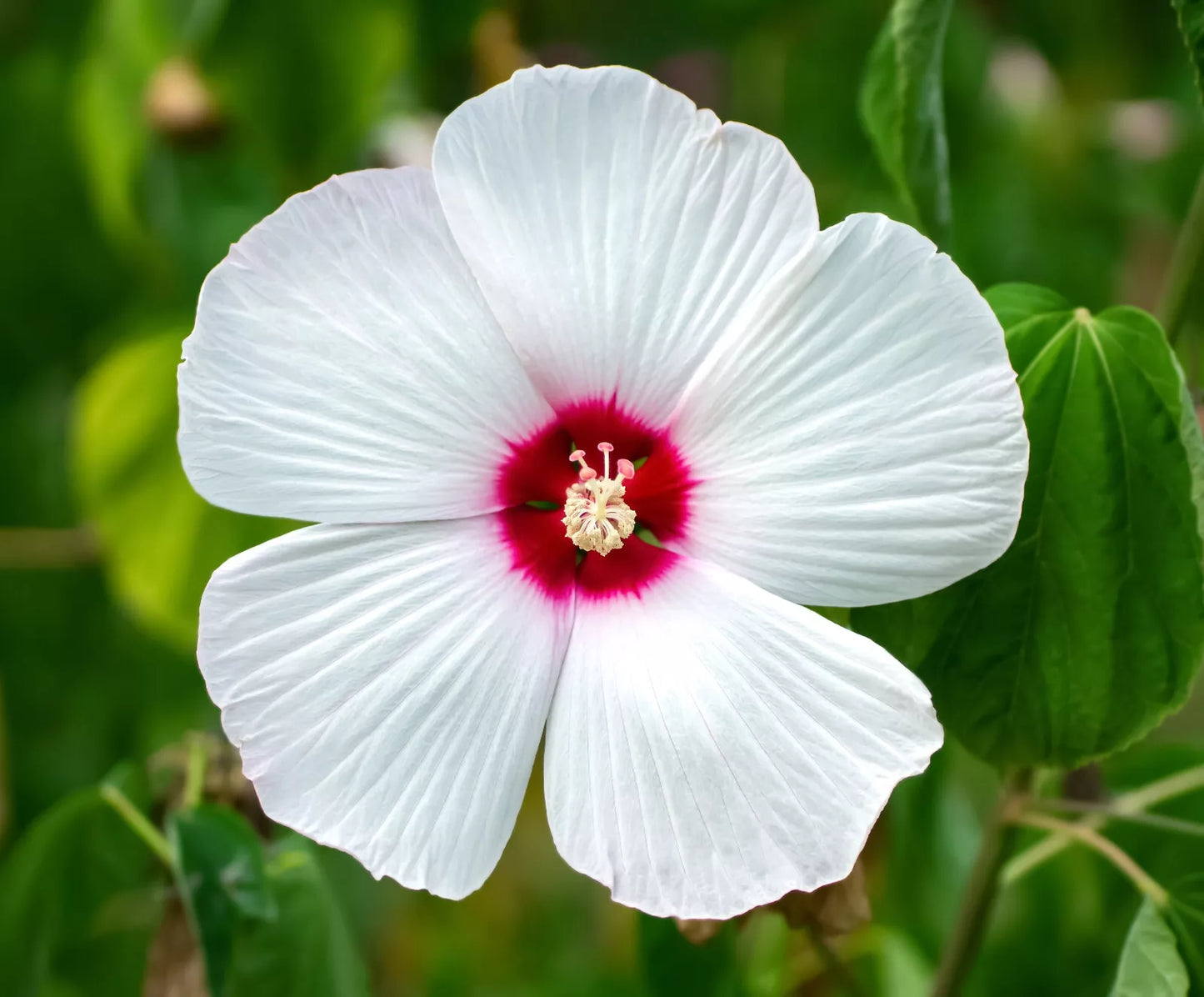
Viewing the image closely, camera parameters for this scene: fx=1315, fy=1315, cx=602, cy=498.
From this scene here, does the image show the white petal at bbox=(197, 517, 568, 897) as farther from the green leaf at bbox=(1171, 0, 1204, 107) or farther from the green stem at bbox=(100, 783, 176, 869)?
the green leaf at bbox=(1171, 0, 1204, 107)

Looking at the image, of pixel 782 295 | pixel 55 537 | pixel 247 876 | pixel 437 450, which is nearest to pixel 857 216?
pixel 782 295

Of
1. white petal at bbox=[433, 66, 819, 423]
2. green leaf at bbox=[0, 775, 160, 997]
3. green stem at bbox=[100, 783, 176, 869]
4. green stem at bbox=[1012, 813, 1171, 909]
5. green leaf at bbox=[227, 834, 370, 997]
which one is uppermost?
white petal at bbox=[433, 66, 819, 423]

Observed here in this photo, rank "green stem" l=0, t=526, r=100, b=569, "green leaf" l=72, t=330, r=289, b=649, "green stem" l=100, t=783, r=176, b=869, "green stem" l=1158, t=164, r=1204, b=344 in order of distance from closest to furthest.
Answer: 1. "green stem" l=1158, t=164, r=1204, b=344
2. "green stem" l=100, t=783, r=176, b=869
3. "green leaf" l=72, t=330, r=289, b=649
4. "green stem" l=0, t=526, r=100, b=569

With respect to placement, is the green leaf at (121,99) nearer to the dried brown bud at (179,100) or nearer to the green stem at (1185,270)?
the dried brown bud at (179,100)

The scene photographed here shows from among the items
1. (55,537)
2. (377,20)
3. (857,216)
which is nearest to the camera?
(857,216)

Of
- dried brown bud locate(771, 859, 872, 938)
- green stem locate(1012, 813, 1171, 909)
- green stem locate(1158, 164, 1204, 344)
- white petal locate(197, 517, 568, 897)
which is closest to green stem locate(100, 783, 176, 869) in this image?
white petal locate(197, 517, 568, 897)

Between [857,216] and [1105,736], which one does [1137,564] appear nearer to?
[1105,736]
